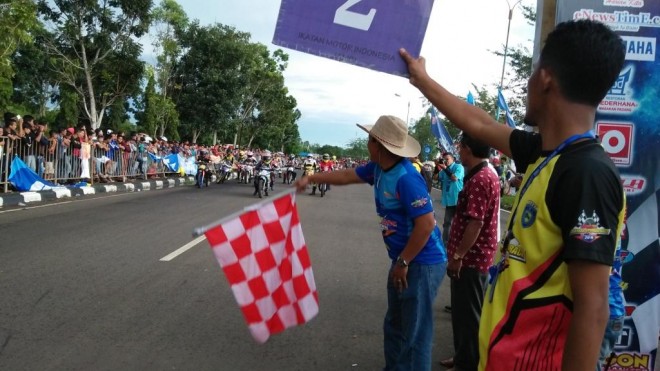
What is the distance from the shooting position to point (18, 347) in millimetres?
3902

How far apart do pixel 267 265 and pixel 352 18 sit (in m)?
1.52

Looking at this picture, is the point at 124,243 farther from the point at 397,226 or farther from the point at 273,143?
the point at 273,143

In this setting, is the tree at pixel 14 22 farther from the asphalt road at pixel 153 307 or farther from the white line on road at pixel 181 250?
the white line on road at pixel 181 250

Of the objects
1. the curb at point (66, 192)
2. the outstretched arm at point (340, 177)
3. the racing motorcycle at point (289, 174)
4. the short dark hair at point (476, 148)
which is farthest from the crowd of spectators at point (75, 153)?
the short dark hair at point (476, 148)

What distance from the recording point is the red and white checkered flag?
2879mm

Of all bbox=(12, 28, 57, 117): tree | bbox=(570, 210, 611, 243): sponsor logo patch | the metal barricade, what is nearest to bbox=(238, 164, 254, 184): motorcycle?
the metal barricade

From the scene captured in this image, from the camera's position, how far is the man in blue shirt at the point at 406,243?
324cm

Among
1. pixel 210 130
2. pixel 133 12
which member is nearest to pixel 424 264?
pixel 133 12

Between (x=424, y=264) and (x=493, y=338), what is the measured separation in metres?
1.64

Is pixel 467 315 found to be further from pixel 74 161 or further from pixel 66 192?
pixel 74 161

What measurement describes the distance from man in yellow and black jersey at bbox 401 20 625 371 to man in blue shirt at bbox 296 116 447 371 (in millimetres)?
1414

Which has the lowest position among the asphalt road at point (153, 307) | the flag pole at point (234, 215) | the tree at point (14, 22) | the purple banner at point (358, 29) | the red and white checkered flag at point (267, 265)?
the asphalt road at point (153, 307)

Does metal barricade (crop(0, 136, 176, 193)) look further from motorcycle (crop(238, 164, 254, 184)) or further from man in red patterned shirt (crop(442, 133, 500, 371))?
man in red patterned shirt (crop(442, 133, 500, 371))

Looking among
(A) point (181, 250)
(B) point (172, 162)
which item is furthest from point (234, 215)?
(B) point (172, 162)
